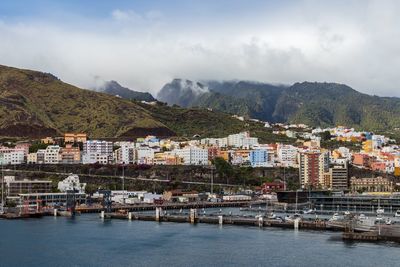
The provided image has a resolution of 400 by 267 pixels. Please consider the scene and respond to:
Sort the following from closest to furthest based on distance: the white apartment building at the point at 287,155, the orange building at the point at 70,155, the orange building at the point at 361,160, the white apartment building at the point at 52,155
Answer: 1. the white apartment building at the point at 52,155
2. the orange building at the point at 70,155
3. the white apartment building at the point at 287,155
4. the orange building at the point at 361,160

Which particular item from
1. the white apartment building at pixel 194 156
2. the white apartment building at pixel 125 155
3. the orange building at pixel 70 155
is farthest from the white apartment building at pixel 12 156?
the white apartment building at pixel 194 156

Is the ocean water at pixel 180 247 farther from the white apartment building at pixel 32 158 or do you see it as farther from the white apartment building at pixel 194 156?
the white apartment building at pixel 194 156

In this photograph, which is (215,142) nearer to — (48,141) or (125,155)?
Answer: (125,155)

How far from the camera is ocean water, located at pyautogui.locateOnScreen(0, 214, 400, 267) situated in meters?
36.3

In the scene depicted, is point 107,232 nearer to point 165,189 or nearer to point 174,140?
point 165,189

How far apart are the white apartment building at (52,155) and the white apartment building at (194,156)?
17.5 metres

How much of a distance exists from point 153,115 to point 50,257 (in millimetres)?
101662

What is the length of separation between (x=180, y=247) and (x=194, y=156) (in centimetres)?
5954

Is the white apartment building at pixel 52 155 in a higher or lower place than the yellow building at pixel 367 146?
lower

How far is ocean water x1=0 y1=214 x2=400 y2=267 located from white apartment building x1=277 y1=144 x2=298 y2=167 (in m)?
52.8

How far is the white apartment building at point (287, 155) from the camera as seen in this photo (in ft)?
344

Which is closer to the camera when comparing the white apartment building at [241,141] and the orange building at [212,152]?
the orange building at [212,152]

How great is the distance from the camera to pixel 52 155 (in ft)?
321

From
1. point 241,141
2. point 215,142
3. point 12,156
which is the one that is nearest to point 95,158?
point 12,156
